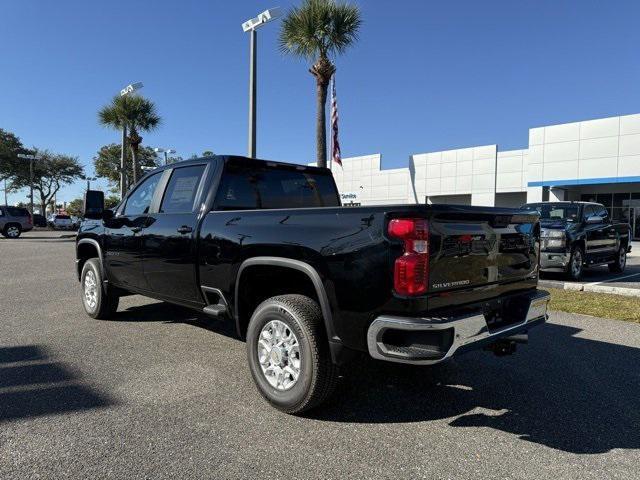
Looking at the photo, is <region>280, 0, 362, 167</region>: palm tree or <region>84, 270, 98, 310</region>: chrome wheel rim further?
<region>280, 0, 362, 167</region>: palm tree

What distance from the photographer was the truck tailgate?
284 centimetres

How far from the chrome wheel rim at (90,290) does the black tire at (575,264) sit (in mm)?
8815

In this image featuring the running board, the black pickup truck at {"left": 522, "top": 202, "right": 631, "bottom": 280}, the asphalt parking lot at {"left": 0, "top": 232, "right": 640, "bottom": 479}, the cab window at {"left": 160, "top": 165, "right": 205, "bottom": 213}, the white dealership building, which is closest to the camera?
A: the asphalt parking lot at {"left": 0, "top": 232, "right": 640, "bottom": 479}

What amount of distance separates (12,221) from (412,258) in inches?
1199

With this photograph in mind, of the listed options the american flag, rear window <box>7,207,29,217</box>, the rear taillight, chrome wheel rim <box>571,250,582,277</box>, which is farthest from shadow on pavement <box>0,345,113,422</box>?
rear window <box>7,207,29,217</box>

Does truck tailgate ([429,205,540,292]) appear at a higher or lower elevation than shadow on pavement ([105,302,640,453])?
higher

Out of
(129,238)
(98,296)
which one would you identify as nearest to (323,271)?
(129,238)

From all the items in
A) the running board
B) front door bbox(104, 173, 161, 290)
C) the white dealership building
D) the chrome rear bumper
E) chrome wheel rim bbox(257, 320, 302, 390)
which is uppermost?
the white dealership building

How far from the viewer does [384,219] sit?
2764 millimetres

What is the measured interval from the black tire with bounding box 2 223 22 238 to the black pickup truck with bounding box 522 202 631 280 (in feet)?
91.1

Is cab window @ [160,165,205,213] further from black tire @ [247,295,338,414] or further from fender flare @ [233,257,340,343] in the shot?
black tire @ [247,295,338,414]

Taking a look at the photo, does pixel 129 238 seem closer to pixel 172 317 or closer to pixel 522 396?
pixel 172 317

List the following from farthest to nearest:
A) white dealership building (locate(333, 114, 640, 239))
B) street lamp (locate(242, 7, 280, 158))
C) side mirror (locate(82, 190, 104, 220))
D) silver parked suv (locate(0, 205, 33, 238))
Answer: silver parked suv (locate(0, 205, 33, 238))
white dealership building (locate(333, 114, 640, 239))
street lamp (locate(242, 7, 280, 158))
side mirror (locate(82, 190, 104, 220))

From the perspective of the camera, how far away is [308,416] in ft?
10.8
